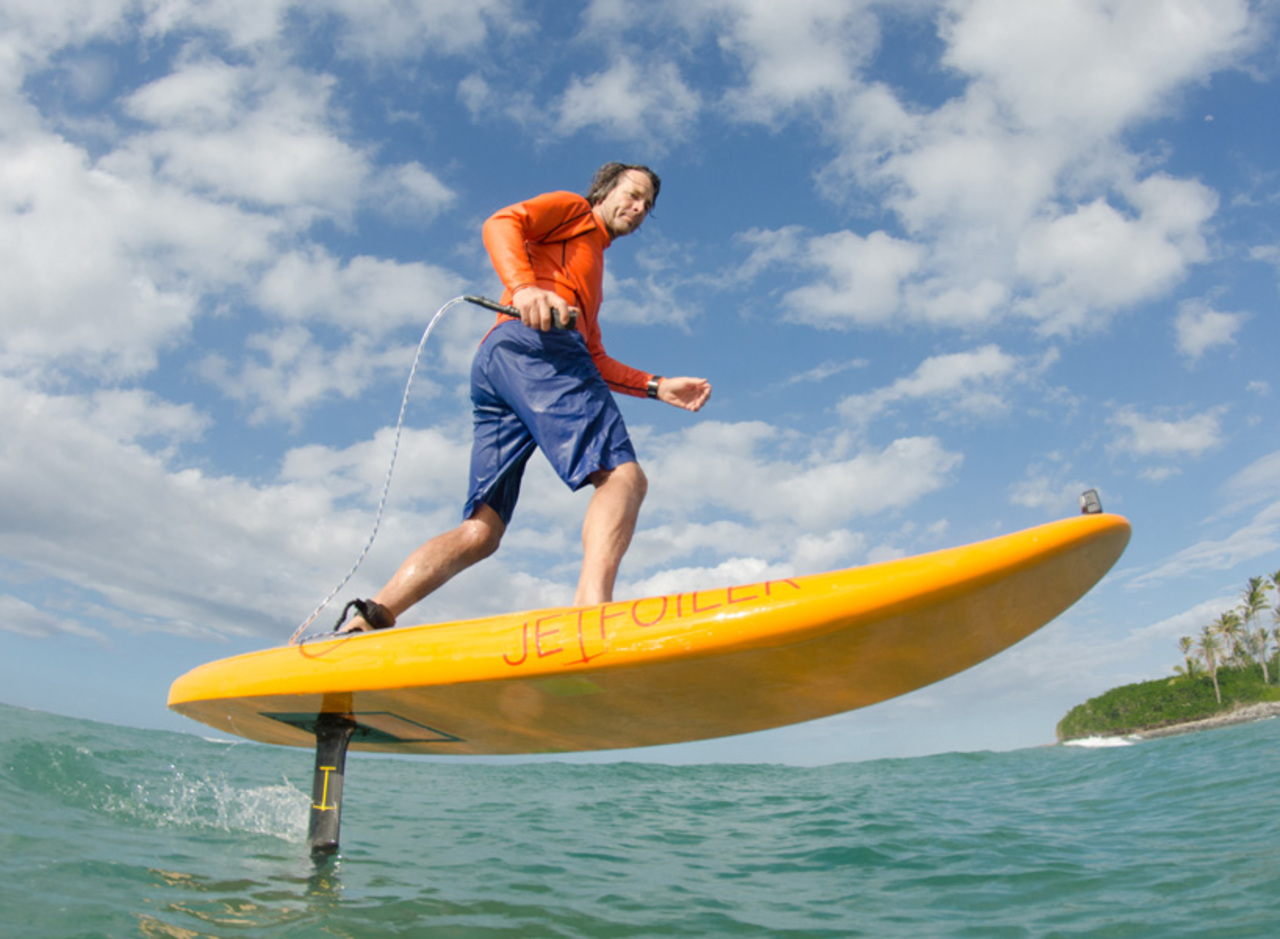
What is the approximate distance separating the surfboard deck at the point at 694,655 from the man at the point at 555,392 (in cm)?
24

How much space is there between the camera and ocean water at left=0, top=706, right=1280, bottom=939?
1.84 meters

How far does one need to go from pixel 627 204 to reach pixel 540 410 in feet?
3.09

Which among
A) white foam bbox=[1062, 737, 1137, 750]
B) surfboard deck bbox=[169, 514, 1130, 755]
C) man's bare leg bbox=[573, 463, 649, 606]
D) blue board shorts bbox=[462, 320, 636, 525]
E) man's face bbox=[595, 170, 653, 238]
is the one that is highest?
man's face bbox=[595, 170, 653, 238]

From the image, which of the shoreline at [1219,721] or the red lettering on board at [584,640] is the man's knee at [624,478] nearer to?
the red lettering on board at [584,640]

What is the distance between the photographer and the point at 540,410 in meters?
2.35

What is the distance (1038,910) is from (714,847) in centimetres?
178

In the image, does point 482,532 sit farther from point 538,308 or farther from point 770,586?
point 770,586

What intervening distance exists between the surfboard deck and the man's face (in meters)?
1.54

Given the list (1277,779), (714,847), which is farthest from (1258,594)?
(714,847)

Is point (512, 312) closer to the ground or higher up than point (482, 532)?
higher up

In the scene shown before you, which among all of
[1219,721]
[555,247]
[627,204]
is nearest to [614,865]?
[555,247]

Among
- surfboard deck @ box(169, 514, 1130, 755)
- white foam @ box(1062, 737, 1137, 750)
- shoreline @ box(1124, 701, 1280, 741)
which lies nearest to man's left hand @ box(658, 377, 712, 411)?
surfboard deck @ box(169, 514, 1130, 755)

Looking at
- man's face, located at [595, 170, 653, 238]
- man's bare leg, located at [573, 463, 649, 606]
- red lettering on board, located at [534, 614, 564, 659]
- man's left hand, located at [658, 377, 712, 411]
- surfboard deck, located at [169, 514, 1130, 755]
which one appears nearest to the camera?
surfboard deck, located at [169, 514, 1130, 755]

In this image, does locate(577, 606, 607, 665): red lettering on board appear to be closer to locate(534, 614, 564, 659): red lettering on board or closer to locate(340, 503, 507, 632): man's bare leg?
locate(534, 614, 564, 659): red lettering on board
